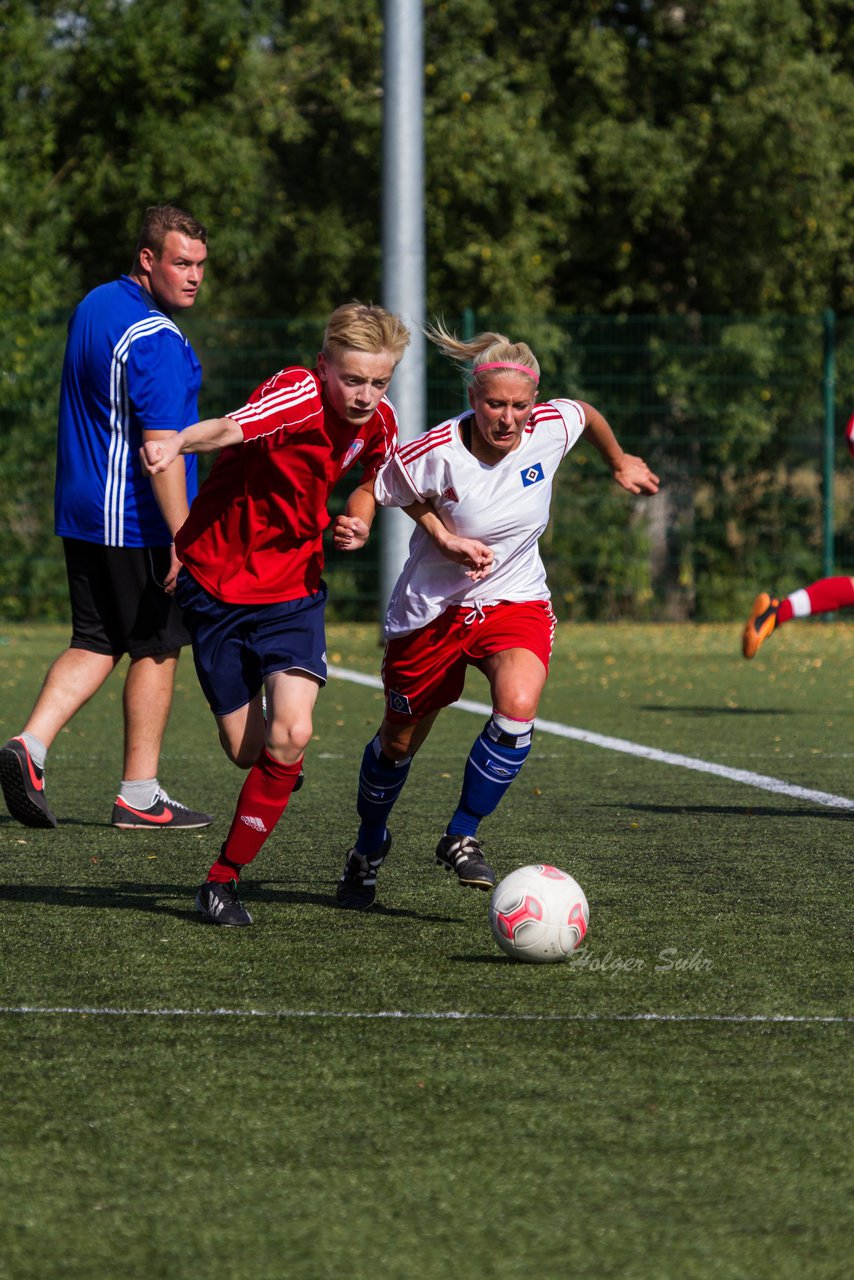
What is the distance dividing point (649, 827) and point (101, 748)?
131 inches

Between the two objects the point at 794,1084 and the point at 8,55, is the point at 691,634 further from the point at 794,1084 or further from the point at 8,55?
the point at 794,1084

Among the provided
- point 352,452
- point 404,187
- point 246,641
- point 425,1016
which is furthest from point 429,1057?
point 404,187

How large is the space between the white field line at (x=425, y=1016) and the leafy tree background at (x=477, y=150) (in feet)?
49.0

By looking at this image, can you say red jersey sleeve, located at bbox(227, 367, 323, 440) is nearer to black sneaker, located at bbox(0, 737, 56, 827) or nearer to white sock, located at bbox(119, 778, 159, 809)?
black sneaker, located at bbox(0, 737, 56, 827)

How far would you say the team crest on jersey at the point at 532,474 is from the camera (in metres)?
5.59

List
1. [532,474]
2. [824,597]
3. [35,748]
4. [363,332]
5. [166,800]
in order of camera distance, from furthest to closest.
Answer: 1. [824,597]
2. [166,800]
3. [35,748]
4. [532,474]
5. [363,332]

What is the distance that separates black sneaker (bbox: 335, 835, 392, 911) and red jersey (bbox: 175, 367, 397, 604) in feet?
2.46

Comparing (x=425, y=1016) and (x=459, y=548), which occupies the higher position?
(x=459, y=548)

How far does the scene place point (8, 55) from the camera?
2031cm

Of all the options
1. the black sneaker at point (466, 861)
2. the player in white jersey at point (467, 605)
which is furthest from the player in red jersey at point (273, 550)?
the black sneaker at point (466, 861)

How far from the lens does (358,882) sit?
5.23 m

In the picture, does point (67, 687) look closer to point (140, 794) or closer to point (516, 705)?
point (140, 794)

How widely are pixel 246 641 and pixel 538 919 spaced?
1.18m

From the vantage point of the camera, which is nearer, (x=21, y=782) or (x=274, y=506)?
(x=274, y=506)
